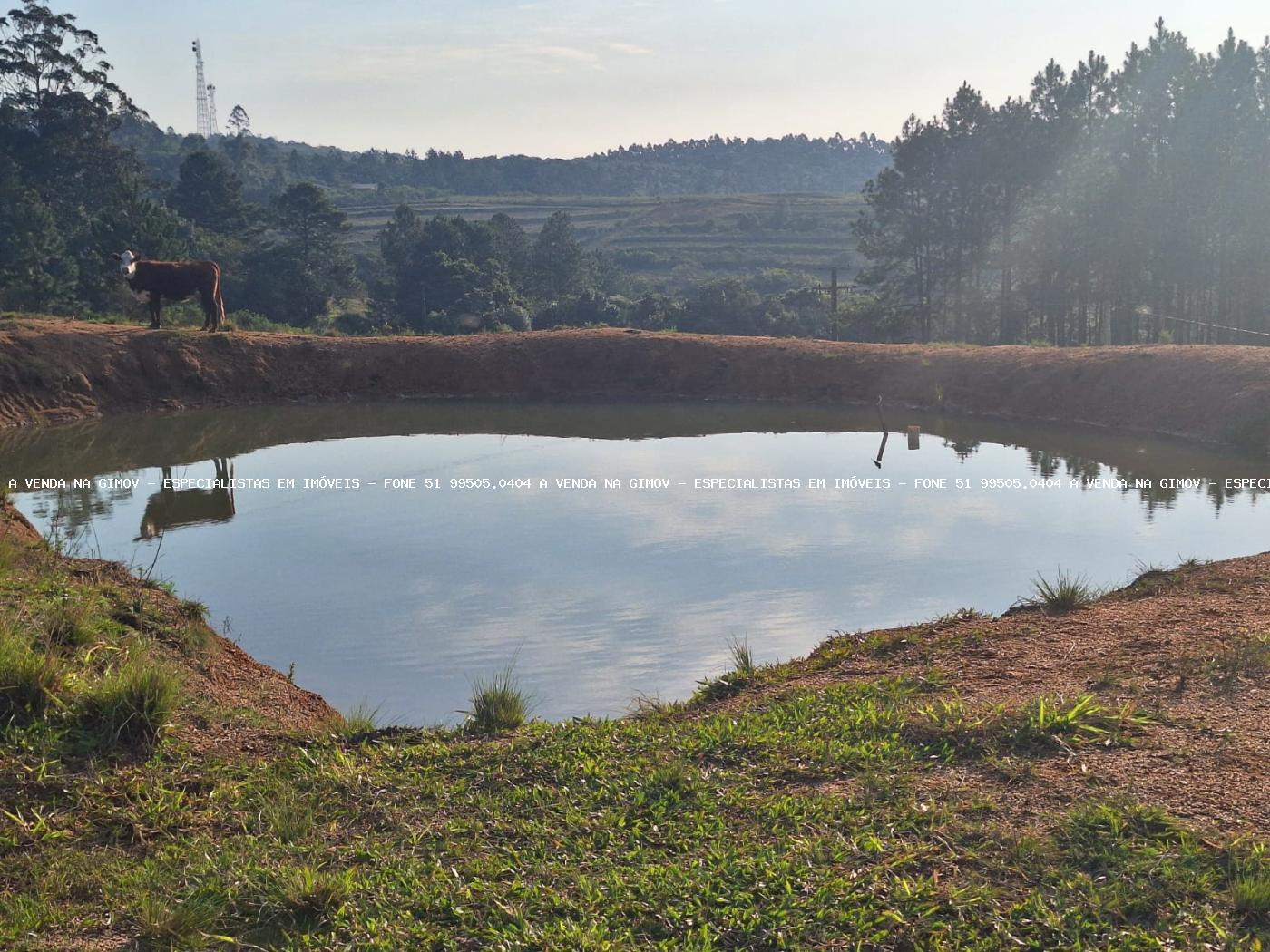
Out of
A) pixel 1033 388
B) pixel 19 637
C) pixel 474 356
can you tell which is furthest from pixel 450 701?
pixel 474 356

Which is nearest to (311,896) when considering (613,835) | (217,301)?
(613,835)

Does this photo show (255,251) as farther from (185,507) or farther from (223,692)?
(223,692)

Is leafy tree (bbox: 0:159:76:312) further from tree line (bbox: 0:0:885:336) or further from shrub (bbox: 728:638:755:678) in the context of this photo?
shrub (bbox: 728:638:755:678)

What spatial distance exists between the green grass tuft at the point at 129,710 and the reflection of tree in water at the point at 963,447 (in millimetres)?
13153

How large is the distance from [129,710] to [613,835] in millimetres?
2272

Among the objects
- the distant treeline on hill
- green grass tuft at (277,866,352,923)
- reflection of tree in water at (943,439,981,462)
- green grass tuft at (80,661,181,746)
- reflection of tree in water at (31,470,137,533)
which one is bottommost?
reflection of tree in water at (943,439,981,462)

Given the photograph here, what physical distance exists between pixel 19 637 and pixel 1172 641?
6019 millimetres

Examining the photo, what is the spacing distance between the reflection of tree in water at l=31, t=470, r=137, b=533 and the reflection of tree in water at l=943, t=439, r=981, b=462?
1106cm

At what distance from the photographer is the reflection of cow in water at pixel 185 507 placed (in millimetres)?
12070

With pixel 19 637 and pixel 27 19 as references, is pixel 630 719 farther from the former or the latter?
pixel 27 19

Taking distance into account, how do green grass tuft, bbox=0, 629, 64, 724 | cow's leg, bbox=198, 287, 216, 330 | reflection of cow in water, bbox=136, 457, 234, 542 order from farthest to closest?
cow's leg, bbox=198, 287, 216, 330 → reflection of cow in water, bbox=136, 457, 234, 542 → green grass tuft, bbox=0, 629, 64, 724

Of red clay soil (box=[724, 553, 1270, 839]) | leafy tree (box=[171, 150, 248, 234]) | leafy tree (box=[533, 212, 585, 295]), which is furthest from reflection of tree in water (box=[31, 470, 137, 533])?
leafy tree (box=[533, 212, 585, 295])

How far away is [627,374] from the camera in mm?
24875

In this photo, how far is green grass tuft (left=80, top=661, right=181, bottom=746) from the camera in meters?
4.95
